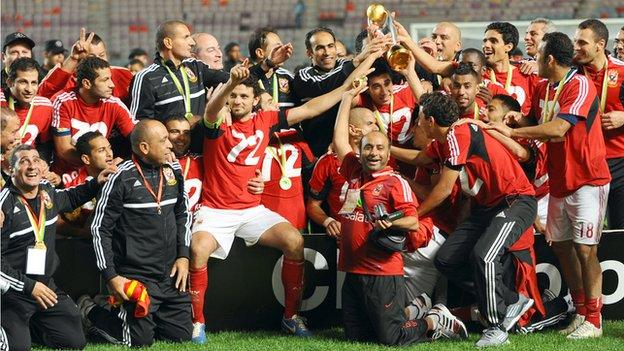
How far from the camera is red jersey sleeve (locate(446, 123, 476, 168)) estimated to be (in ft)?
23.0

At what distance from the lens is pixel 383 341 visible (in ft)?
22.8

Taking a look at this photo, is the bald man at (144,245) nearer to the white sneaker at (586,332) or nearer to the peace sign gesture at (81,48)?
the peace sign gesture at (81,48)

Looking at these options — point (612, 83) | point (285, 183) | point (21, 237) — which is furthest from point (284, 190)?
point (612, 83)

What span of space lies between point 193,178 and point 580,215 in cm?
255

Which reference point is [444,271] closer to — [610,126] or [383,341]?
[383,341]

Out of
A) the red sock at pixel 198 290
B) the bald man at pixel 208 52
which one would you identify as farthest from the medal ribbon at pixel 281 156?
the bald man at pixel 208 52

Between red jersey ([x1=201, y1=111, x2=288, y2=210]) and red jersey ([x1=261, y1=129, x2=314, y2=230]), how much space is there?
315mm

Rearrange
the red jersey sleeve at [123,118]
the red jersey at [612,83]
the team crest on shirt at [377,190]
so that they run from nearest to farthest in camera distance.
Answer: the team crest on shirt at [377,190]
the red jersey sleeve at [123,118]
the red jersey at [612,83]

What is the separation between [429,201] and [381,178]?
1.13 ft

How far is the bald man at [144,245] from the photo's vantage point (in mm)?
6941

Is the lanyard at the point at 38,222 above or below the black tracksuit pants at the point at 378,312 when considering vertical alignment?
above

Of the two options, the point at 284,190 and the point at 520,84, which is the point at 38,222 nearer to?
the point at 284,190

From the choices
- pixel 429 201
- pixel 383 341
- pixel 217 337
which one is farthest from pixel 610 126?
pixel 217 337

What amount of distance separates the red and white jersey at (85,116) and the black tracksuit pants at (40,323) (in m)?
1.28
